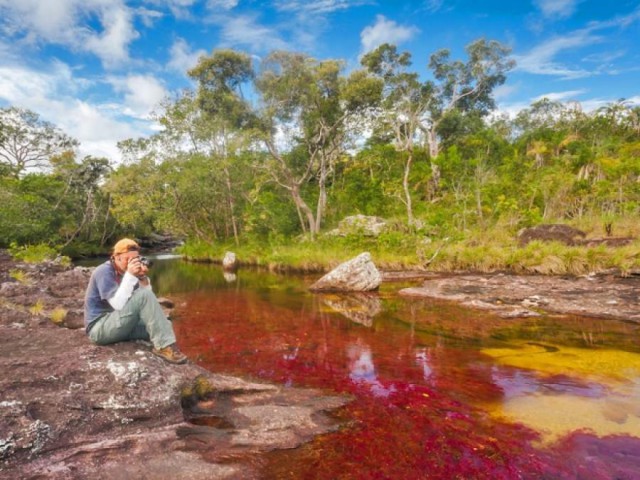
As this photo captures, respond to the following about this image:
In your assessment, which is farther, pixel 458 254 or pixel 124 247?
pixel 458 254

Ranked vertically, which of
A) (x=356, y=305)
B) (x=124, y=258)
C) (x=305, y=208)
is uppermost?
(x=305, y=208)

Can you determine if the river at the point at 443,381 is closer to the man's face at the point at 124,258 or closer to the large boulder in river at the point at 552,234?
the man's face at the point at 124,258

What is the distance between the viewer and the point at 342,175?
3216 cm

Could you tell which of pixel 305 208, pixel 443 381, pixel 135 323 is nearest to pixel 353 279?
pixel 443 381

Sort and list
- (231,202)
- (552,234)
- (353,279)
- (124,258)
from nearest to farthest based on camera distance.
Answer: (124,258), (353,279), (552,234), (231,202)

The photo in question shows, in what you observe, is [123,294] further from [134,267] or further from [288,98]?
[288,98]

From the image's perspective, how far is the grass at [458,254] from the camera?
14422 mm

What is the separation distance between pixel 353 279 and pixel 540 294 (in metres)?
6.10

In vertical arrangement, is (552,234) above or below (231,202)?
below

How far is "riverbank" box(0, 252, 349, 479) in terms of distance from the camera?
327cm

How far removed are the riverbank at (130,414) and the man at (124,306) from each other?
0.19 meters

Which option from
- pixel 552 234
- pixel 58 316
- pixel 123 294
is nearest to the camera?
pixel 123 294

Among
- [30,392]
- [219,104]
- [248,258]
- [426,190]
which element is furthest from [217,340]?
[426,190]

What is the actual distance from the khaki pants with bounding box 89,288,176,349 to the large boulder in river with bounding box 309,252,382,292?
986cm
